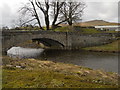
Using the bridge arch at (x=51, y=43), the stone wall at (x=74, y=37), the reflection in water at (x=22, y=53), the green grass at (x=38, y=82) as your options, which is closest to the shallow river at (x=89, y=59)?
the reflection in water at (x=22, y=53)

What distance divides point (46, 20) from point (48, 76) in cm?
3214

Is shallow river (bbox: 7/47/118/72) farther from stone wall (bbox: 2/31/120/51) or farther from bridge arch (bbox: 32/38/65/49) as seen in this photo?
bridge arch (bbox: 32/38/65/49)

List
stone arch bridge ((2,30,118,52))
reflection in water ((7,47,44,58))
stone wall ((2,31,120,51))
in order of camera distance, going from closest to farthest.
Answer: reflection in water ((7,47,44,58)) < stone wall ((2,31,120,51)) < stone arch bridge ((2,30,118,52))

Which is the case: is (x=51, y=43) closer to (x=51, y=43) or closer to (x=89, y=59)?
(x=51, y=43)

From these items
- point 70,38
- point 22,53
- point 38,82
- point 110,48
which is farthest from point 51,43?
point 38,82

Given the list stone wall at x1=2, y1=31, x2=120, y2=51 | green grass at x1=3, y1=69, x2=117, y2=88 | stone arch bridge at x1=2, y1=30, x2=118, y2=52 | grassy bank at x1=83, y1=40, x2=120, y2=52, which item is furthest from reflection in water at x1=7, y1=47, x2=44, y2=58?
green grass at x1=3, y1=69, x2=117, y2=88

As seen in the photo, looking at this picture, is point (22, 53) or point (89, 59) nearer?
point (89, 59)

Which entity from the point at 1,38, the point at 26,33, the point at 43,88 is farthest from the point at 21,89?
the point at 26,33

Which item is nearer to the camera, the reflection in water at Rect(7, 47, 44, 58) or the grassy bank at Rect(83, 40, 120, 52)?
the reflection in water at Rect(7, 47, 44, 58)

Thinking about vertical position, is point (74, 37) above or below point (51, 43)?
above

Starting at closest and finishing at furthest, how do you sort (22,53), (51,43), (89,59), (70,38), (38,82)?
(38,82) → (89,59) → (22,53) → (70,38) → (51,43)

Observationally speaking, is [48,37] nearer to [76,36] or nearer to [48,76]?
[76,36]

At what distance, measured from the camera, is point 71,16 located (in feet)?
153

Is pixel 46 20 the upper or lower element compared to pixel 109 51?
upper
